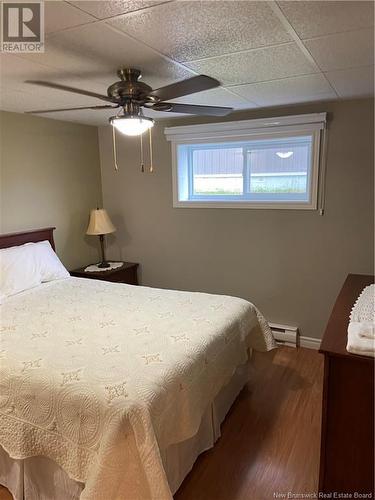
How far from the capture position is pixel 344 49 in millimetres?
1637

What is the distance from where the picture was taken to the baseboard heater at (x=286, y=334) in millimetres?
3270

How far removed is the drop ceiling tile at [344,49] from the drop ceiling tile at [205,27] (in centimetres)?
19

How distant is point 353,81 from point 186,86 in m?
1.22

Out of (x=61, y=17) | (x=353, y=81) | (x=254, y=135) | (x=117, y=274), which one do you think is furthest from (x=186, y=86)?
(x=117, y=274)

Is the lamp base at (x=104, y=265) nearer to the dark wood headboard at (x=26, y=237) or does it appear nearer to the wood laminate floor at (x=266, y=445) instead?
the dark wood headboard at (x=26, y=237)

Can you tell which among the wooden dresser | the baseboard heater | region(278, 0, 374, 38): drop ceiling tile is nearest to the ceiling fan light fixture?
region(278, 0, 374, 38): drop ceiling tile

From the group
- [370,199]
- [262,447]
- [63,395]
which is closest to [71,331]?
[63,395]

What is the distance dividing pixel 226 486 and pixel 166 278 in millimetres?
2308

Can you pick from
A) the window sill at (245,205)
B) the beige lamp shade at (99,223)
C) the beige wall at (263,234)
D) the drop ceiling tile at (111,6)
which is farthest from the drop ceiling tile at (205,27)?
the beige lamp shade at (99,223)

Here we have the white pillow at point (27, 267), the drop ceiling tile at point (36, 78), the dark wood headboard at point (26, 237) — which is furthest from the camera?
the dark wood headboard at point (26, 237)

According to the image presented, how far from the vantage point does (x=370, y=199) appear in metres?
2.83

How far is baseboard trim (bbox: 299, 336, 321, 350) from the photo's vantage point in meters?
3.24

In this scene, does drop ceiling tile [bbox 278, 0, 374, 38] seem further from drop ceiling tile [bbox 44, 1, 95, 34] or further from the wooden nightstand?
the wooden nightstand

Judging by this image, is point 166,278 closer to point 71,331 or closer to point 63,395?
point 71,331
